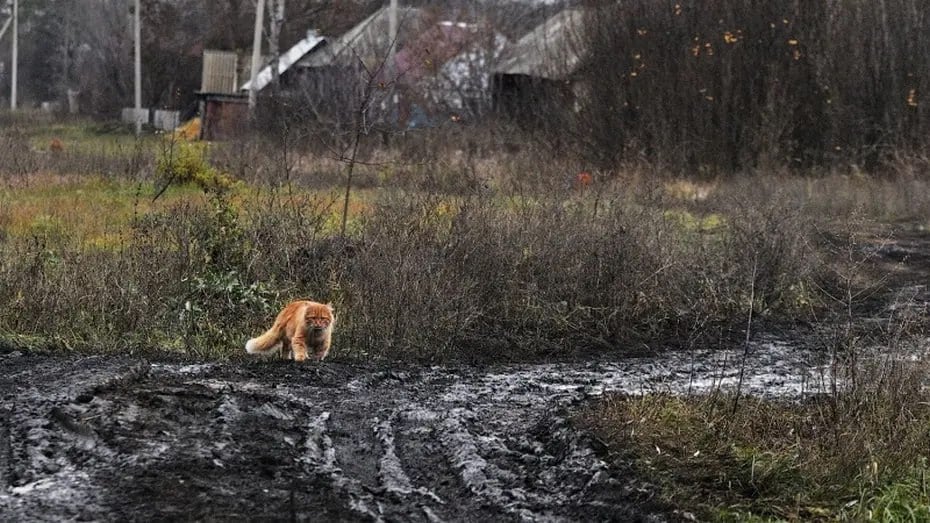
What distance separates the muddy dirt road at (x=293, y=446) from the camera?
18.2ft

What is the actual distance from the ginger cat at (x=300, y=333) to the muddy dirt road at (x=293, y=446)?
6.2 inches

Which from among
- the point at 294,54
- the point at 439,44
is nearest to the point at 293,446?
the point at 439,44

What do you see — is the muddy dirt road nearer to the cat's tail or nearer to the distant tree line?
the cat's tail

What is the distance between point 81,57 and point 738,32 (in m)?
41.1

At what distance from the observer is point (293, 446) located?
6504 millimetres

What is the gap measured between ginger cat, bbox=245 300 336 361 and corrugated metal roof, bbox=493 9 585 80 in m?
20.2

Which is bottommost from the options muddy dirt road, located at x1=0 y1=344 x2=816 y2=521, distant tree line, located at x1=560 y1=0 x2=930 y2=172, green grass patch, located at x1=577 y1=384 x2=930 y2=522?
muddy dirt road, located at x1=0 y1=344 x2=816 y2=521

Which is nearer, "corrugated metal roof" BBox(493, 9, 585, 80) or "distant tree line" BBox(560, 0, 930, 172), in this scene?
"distant tree line" BBox(560, 0, 930, 172)

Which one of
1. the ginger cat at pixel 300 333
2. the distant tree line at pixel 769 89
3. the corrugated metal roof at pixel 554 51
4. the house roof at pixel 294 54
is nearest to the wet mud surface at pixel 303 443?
the ginger cat at pixel 300 333

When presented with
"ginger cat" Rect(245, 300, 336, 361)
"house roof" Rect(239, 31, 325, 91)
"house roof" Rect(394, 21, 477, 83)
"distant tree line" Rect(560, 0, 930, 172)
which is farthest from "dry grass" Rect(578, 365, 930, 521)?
"house roof" Rect(239, 31, 325, 91)

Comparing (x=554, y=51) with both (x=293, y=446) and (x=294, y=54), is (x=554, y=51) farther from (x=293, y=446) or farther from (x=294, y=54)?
(x=293, y=446)

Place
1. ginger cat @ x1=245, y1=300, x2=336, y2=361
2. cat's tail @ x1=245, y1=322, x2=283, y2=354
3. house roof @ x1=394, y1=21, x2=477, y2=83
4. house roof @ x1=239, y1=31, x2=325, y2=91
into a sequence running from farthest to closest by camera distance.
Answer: house roof @ x1=239, y1=31, x2=325, y2=91
house roof @ x1=394, y1=21, x2=477, y2=83
cat's tail @ x1=245, y1=322, x2=283, y2=354
ginger cat @ x1=245, y1=300, x2=336, y2=361

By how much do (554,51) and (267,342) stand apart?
22.4m

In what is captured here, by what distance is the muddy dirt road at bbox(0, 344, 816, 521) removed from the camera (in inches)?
218
